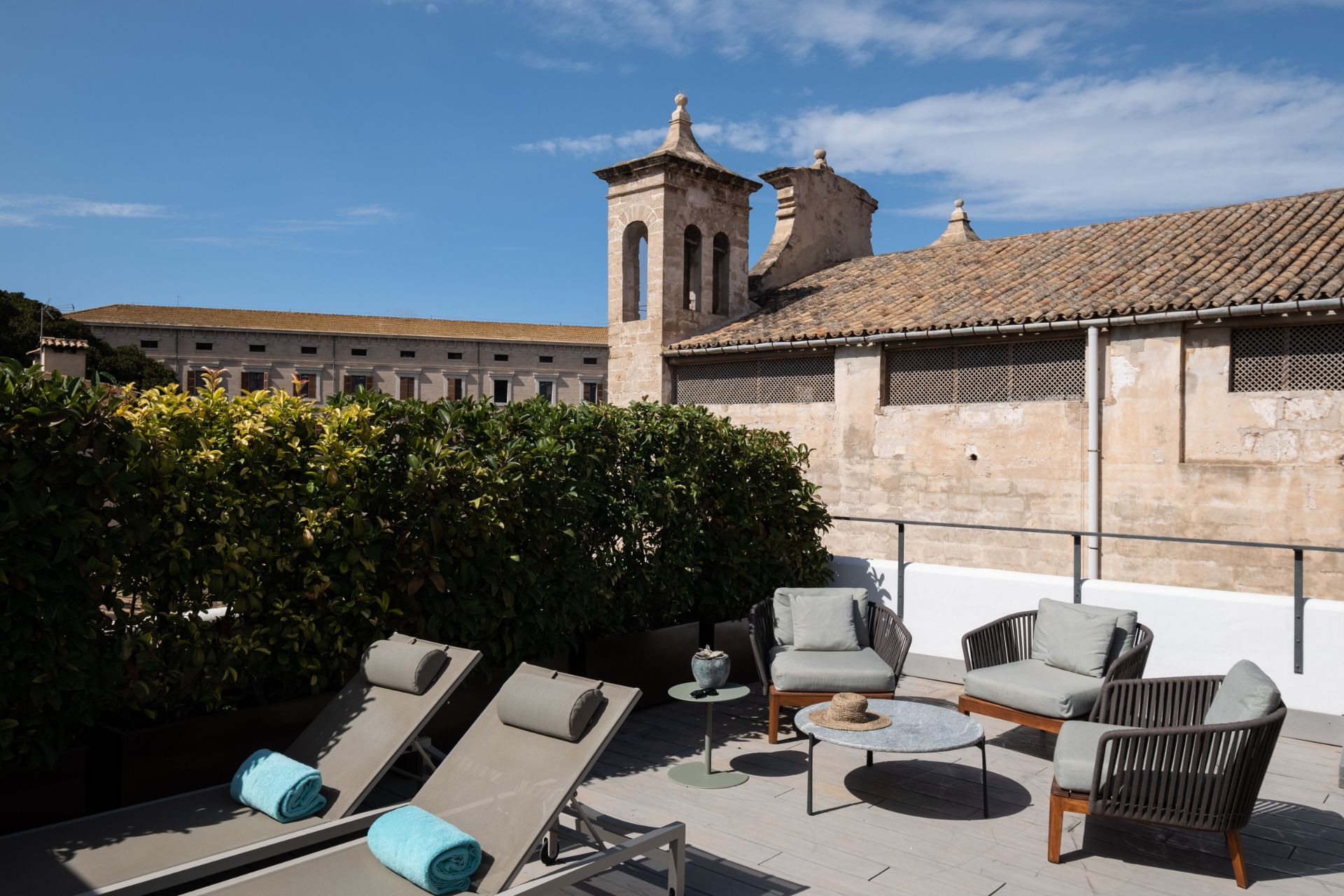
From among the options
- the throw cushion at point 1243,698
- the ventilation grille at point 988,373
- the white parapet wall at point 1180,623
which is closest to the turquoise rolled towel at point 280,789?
the throw cushion at point 1243,698

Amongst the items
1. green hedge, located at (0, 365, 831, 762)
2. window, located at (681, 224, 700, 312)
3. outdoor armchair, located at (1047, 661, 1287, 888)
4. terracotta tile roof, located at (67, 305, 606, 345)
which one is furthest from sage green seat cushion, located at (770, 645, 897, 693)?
terracotta tile roof, located at (67, 305, 606, 345)

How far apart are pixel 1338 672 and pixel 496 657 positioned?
5497mm

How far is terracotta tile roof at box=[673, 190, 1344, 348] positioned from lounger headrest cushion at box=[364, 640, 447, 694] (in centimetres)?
1072

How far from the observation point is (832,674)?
19.1ft

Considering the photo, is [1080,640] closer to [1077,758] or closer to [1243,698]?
[1243,698]

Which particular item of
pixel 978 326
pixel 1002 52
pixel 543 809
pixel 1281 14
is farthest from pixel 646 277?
pixel 543 809

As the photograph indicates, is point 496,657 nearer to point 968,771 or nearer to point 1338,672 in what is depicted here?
point 968,771

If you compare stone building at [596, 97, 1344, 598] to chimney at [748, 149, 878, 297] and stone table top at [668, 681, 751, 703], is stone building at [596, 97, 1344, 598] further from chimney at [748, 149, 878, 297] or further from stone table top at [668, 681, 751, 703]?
stone table top at [668, 681, 751, 703]

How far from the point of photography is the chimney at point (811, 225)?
62.3 ft

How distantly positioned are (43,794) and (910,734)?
4.16 metres

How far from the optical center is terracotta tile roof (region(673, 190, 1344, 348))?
38.2 feet

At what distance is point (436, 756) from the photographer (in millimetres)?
4918

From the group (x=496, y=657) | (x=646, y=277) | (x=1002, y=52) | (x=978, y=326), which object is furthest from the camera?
(x=646, y=277)

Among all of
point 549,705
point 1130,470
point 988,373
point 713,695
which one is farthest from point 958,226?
point 549,705
